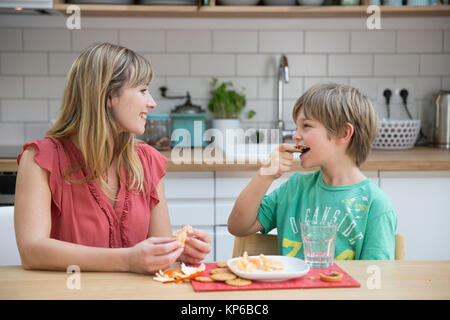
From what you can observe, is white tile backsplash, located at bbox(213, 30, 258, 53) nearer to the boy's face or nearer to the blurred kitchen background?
the blurred kitchen background

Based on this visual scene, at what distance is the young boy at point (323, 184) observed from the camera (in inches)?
60.1

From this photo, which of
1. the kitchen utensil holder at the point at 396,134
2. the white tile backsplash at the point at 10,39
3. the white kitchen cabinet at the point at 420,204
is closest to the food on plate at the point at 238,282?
the white kitchen cabinet at the point at 420,204

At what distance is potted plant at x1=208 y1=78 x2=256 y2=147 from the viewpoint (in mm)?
3078

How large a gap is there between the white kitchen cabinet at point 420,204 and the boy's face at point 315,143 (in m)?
0.97

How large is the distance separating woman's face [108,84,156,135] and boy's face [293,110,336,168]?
0.45 meters

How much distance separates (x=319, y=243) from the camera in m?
1.23

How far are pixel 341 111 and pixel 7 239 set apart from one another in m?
1.02

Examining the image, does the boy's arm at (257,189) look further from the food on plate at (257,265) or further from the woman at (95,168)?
the food on plate at (257,265)

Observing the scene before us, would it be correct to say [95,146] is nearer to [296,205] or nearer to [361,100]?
[296,205]

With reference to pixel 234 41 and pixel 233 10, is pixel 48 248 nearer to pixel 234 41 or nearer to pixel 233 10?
pixel 233 10

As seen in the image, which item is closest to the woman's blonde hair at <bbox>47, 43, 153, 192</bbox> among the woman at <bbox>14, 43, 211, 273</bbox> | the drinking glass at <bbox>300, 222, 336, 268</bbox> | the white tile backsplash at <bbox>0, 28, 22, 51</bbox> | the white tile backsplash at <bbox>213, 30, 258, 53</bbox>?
the woman at <bbox>14, 43, 211, 273</bbox>

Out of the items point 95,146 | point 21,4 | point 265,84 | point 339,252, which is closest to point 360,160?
point 339,252

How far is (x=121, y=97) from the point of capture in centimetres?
149
